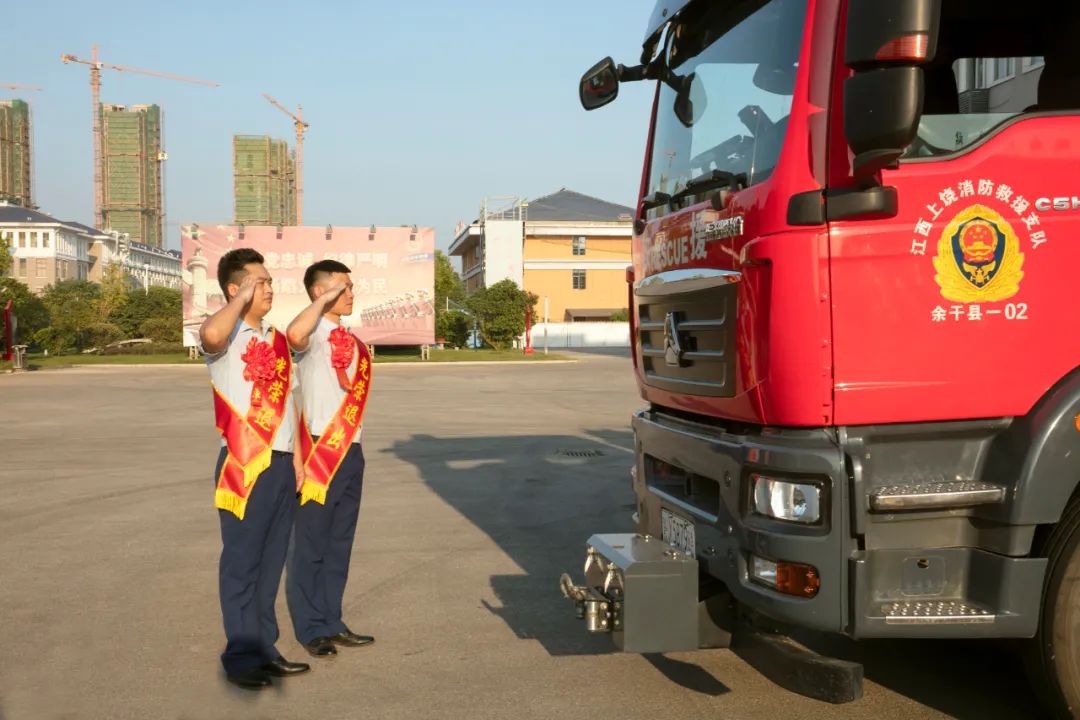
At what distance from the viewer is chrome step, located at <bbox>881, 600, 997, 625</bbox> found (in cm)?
373

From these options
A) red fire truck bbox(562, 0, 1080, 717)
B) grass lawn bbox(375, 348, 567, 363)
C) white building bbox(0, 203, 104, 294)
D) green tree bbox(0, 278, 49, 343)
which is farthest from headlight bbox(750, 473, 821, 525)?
white building bbox(0, 203, 104, 294)

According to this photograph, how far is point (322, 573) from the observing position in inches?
218

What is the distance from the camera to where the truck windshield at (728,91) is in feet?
13.7

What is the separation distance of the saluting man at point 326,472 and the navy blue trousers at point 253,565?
378mm

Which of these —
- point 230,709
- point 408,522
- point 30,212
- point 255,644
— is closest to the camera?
point 230,709

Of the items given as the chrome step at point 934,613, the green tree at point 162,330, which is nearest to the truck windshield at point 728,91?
the chrome step at point 934,613

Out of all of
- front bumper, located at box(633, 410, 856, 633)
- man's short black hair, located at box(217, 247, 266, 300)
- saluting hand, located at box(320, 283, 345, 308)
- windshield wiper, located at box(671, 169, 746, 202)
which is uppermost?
windshield wiper, located at box(671, 169, 746, 202)

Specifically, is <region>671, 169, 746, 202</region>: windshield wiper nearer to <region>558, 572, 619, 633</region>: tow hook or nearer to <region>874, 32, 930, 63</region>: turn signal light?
<region>874, 32, 930, 63</region>: turn signal light

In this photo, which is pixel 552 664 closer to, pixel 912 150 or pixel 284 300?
pixel 912 150

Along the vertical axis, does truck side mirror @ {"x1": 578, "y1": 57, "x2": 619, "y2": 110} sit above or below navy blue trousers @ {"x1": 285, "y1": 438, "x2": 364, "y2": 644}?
above

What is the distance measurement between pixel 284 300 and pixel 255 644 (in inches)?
1512

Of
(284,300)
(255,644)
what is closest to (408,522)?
(255,644)

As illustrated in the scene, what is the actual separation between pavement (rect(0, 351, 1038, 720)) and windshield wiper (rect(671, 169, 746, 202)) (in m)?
2.06

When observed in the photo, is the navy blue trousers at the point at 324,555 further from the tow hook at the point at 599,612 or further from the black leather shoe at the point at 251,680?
the tow hook at the point at 599,612
